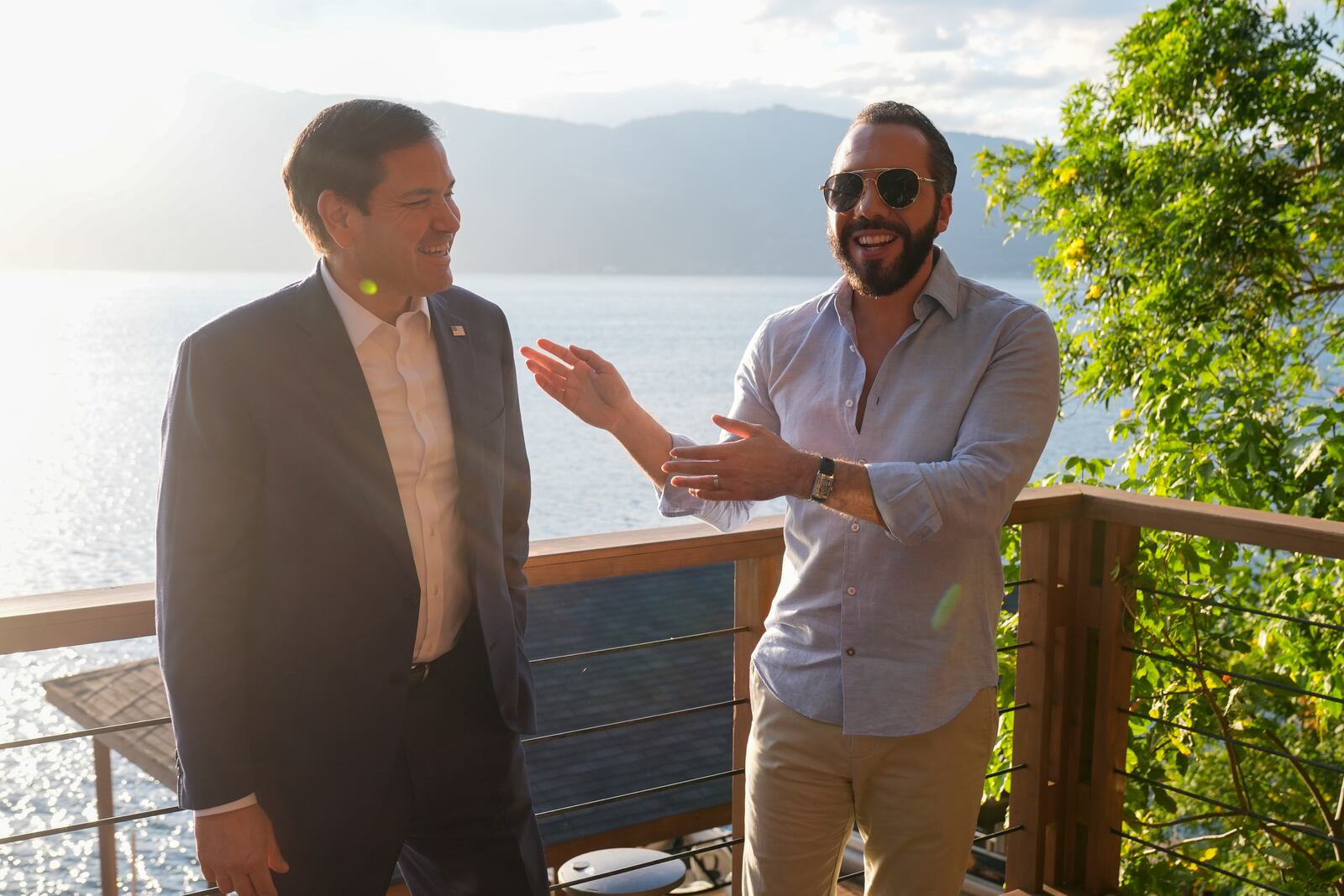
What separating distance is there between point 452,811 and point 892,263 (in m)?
1.15

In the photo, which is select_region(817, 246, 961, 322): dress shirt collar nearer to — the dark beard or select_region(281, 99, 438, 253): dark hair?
the dark beard

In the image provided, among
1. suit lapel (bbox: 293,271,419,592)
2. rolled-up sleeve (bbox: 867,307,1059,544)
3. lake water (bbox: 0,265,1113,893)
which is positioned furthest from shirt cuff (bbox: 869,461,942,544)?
lake water (bbox: 0,265,1113,893)

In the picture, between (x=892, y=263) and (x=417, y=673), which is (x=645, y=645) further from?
(x=892, y=263)

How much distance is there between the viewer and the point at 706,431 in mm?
55719

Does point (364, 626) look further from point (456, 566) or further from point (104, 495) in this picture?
point (104, 495)

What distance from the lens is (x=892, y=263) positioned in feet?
6.45

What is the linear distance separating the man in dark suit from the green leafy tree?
3.46 metres

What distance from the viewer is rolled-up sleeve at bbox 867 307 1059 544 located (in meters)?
1.75

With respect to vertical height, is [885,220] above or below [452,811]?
above

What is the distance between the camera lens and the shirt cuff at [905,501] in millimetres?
1741

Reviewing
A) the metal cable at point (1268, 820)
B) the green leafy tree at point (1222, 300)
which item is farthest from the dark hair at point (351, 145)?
the green leafy tree at point (1222, 300)

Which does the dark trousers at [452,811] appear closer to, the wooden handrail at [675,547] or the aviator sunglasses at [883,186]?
the wooden handrail at [675,547]

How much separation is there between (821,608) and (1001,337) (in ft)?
1.76

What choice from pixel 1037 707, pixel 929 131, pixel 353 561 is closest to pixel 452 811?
pixel 353 561
